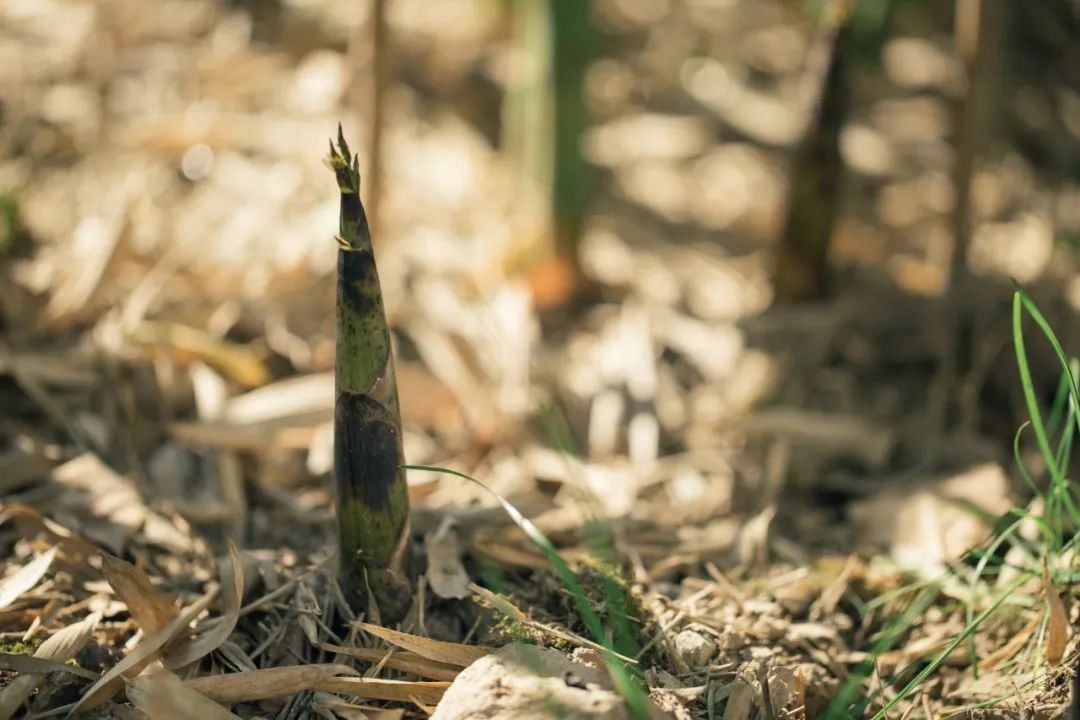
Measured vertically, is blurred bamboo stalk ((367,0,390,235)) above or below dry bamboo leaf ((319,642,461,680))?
above

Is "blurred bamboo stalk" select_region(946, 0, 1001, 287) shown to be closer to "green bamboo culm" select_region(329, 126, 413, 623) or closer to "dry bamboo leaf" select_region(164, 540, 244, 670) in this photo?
"green bamboo culm" select_region(329, 126, 413, 623)

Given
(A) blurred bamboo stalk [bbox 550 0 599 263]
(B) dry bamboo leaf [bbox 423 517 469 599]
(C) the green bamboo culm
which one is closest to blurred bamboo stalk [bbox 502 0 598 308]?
(A) blurred bamboo stalk [bbox 550 0 599 263]

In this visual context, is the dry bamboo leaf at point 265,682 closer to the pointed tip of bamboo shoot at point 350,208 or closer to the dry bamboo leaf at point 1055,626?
the pointed tip of bamboo shoot at point 350,208

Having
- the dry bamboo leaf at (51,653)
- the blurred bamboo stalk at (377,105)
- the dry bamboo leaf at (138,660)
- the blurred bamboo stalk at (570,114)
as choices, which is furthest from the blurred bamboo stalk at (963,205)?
the dry bamboo leaf at (51,653)

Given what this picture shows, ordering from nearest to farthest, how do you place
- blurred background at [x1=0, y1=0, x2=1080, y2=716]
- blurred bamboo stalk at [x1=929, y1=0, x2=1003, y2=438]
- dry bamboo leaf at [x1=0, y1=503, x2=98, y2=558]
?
1. dry bamboo leaf at [x1=0, y1=503, x2=98, y2=558]
2. blurred background at [x1=0, y1=0, x2=1080, y2=716]
3. blurred bamboo stalk at [x1=929, y1=0, x2=1003, y2=438]

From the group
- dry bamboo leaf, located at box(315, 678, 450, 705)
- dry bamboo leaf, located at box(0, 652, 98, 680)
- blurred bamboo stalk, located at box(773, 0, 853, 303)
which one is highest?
blurred bamboo stalk, located at box(773, 0, 853, 303)

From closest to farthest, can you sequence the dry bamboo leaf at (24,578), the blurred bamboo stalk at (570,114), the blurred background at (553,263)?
the dry bamboo leaf at (24,578), the blurred background at (553,263), the blurred bamboo stalk at (570,114)
